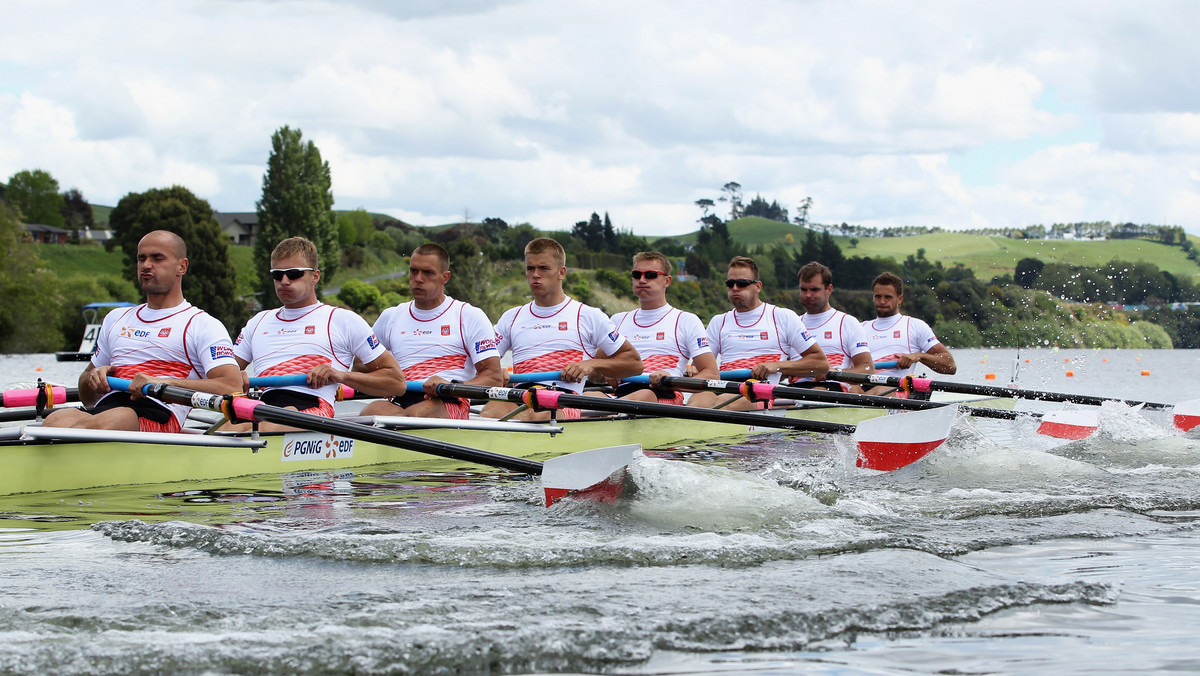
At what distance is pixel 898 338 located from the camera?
1192 centimetres

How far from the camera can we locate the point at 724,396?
10.0 metres

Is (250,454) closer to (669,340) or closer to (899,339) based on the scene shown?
(669,340)

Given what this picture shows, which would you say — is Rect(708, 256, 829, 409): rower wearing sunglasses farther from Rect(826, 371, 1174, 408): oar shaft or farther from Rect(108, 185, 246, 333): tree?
Rect(108, 185, 246, 333): tree

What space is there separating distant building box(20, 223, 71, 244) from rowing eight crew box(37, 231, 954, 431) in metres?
98.6

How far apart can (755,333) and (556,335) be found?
283 cm

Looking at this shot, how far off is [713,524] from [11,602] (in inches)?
114

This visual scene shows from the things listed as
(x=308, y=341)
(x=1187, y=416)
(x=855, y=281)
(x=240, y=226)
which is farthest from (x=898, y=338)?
(x=240, y=226)

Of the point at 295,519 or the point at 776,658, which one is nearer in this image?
the point at 776,658

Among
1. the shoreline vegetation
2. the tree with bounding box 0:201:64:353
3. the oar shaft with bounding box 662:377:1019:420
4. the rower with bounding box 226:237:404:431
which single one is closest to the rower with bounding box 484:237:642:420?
the oar shaft with bounding box 662:377:1019:420

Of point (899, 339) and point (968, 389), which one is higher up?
point (899, 339)

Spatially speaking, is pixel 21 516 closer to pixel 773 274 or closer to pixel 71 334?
pixel 71 334

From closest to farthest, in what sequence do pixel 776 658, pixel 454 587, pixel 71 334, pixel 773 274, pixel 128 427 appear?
pixel 776 658 → pixel 454 587 → pixel 128 427 → pixel 71 334 → pixel 773 274

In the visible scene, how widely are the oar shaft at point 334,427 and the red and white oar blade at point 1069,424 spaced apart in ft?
19.4

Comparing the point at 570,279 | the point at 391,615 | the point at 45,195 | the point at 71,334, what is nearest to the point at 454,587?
the point at 391,615
